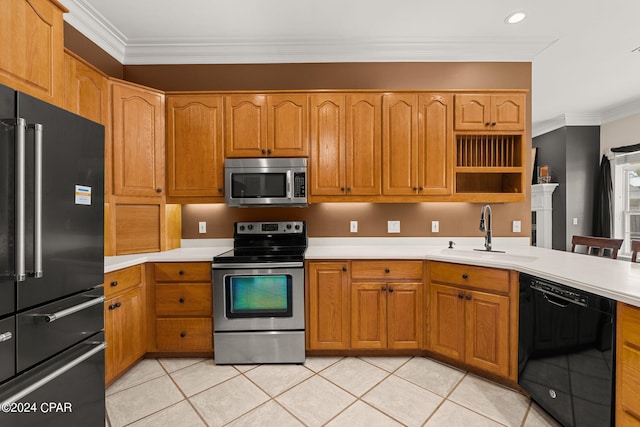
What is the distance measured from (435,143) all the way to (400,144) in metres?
0.34

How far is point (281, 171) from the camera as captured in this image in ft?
8.48

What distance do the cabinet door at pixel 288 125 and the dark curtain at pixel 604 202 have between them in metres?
5.43

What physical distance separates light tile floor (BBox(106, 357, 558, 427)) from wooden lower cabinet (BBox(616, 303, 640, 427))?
564 millimetres

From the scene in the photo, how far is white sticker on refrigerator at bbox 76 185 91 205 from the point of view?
1350mm

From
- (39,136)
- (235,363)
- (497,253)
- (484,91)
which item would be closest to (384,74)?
(484,91)

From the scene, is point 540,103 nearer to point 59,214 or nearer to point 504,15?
point 504,15

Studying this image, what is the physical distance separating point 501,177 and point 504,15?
4.88 ft

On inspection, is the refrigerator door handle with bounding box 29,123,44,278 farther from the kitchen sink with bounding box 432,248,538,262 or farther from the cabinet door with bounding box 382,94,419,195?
the kitchen sink with bounding box 432,248,538,262

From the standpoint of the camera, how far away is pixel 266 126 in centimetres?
267

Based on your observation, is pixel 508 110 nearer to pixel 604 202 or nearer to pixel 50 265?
pixel 50 265

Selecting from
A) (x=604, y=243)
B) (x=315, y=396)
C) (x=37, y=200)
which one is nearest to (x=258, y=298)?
(x=315, y=396)

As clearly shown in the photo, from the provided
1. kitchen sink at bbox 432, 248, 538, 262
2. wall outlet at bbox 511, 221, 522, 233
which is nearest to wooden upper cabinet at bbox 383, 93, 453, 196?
kitchen sink at bbox 432, 248, 538, 262

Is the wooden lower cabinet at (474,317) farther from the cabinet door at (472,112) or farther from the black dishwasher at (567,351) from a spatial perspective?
the cabinet door at (472,112)

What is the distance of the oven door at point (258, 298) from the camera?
2305 mm
